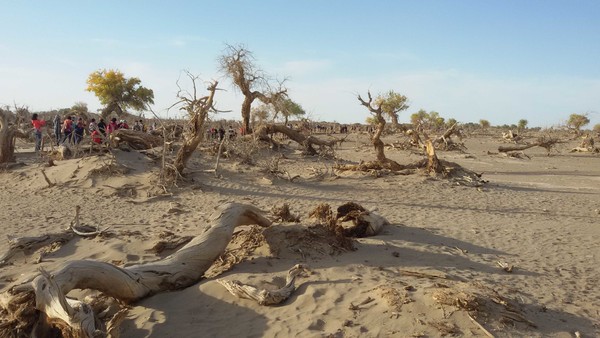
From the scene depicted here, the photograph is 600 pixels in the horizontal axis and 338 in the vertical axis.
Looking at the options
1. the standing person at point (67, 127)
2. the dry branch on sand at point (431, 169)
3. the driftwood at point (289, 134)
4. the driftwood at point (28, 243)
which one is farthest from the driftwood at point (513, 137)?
the driftwood at point (28, 243)

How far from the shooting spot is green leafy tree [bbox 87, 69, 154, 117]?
32.2 metres

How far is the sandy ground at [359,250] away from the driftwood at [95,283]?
207 millimetres

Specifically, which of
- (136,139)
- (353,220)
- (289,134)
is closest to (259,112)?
(289,134)

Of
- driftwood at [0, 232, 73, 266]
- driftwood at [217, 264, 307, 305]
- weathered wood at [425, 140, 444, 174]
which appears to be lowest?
driftwood at [0, 232, 73, 266]

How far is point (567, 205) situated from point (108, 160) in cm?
1067

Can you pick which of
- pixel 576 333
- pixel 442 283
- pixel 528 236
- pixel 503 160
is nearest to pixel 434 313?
pixel 442 283

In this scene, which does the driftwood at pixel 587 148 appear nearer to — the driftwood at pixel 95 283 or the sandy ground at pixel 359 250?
the sandy ground at pixel 359 250

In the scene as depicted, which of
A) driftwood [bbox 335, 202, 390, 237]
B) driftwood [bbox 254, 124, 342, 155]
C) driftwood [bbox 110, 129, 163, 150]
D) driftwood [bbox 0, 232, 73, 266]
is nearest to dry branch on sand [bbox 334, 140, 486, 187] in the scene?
driftwood [bbox 254, 124, 342, 155]

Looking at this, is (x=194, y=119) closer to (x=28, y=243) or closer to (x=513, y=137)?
(x=28, y=243)

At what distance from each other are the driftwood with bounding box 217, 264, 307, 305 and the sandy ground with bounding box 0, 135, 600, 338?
0.07 m

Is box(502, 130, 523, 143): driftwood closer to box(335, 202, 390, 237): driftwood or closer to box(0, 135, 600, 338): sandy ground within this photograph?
box(0, 135, 600, 338): sandy ground

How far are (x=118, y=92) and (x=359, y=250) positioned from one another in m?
31.0

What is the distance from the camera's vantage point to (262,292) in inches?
171

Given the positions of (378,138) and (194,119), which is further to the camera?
(378,138)
